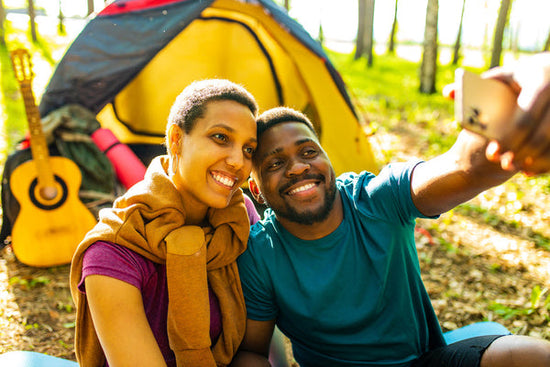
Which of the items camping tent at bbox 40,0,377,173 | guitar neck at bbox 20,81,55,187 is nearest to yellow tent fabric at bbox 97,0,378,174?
camping tent at bbox 40,0,377,173

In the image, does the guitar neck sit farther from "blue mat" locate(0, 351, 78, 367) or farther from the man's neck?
the man's neck

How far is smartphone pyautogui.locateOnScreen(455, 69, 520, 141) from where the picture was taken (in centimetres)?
103

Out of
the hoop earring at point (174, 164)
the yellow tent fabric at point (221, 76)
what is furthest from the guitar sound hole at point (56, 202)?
the hoop earring at point (174, 164)

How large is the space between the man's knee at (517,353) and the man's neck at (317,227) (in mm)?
694

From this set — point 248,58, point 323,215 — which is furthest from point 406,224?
point 248,58

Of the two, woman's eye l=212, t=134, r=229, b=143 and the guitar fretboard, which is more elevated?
woman's eye l=212, t=134, r=229, b=143

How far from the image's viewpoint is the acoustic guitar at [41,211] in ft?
10.6

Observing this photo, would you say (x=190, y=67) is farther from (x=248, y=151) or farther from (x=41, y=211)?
(x=248, y=151)

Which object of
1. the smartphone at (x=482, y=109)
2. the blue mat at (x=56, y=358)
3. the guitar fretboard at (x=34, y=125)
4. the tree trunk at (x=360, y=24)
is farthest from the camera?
the tree trunk at (x=360, y=24)

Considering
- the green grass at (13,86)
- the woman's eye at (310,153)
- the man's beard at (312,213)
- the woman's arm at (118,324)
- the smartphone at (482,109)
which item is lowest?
the green grass at (13,86)

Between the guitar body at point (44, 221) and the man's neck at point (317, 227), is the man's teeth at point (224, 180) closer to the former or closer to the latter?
the man's neck at point (317, 227)

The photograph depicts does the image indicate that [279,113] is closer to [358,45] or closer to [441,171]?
[441,171]

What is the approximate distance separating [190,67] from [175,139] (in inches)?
116

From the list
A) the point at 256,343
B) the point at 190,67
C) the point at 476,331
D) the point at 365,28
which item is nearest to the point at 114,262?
the point at 256,343
